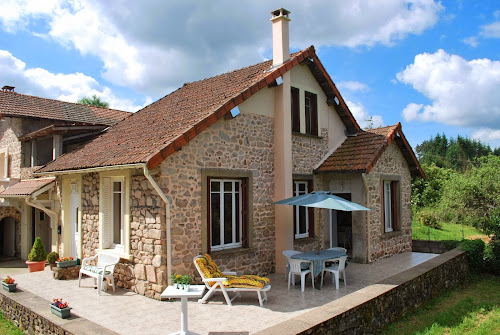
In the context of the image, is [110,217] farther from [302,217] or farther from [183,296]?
[302,217]

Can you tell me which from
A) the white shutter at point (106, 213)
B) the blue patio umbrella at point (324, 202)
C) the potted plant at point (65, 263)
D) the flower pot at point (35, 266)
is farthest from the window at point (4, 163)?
the blue patio umbrella at point (324, 202)

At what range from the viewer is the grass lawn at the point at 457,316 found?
7.48 m

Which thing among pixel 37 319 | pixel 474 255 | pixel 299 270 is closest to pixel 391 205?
pixel 474 255

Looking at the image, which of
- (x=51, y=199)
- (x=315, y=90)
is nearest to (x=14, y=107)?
(x=51, y=199)

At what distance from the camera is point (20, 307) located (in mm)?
7441

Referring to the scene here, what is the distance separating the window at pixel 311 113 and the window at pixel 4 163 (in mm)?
11742

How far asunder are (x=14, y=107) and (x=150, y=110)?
5.65 m

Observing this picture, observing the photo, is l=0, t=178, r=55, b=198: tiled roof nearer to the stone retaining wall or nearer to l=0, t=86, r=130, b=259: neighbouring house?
l=0, t=86, r=130, b=259: neighbouring house

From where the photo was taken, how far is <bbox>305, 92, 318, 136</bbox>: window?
12.3 m

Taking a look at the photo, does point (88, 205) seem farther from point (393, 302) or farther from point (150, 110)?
point (393, 302)

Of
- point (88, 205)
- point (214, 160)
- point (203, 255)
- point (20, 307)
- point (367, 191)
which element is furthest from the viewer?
point (367, 191)

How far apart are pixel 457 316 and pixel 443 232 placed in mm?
15325

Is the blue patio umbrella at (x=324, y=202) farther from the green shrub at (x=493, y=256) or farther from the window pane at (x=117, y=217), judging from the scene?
the green shrub at (x=493, y=256)

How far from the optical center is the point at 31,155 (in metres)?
13.8
